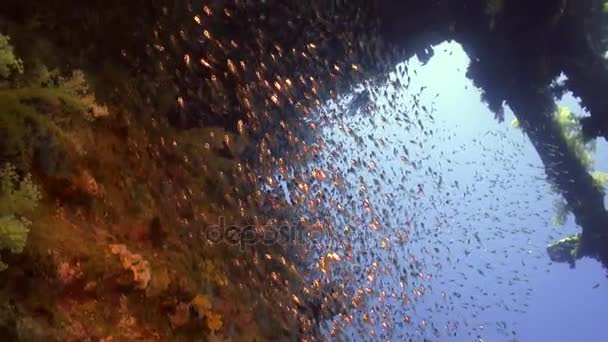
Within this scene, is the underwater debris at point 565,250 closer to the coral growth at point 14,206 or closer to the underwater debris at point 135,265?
the underwater debris at point 135,265

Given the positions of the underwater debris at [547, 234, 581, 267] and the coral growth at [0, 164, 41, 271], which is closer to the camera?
the coral growth at [0, 164, 41, 271]

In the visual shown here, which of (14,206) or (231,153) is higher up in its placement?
(231,153)

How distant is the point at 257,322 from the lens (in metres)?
5.24

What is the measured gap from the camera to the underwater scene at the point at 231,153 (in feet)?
11.3

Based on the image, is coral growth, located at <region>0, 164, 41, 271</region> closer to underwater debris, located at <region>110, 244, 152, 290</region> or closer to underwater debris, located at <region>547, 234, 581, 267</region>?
underwater debris, located at <region>110, 244, 152, 290</region>

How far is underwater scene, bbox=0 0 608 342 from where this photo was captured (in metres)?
3.44

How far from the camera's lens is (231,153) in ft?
22.8

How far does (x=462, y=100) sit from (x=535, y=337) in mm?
76029

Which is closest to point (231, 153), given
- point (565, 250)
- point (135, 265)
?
point (135, 265)

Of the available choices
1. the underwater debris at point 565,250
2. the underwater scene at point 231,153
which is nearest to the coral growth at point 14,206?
the underwater scene at point 231,153

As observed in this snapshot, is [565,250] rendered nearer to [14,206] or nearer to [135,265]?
Result: [135,265]

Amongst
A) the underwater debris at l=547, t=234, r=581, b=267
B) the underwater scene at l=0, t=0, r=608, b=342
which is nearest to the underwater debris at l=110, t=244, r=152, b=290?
the underwater scene at l=0, t=0, r=608, b=342

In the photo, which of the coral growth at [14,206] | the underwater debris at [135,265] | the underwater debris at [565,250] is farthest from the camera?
the underwater debris at [565,250]

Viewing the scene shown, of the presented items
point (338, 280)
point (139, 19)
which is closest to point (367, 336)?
point (338, 280)
